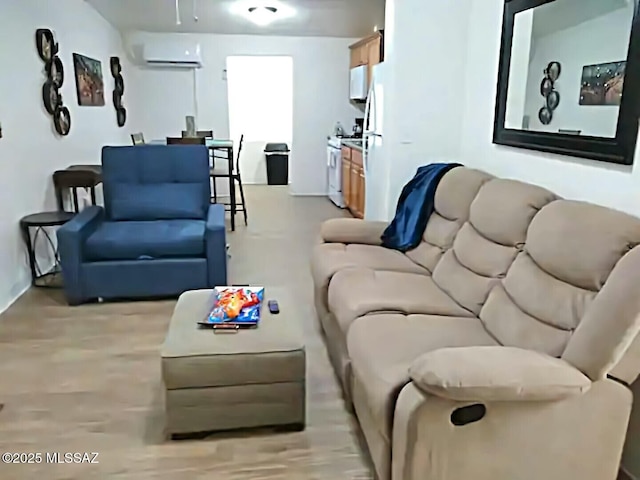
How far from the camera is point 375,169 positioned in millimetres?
4320

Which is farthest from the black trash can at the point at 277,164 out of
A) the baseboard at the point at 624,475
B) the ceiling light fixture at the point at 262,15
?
the baseboard at the point at 624,475

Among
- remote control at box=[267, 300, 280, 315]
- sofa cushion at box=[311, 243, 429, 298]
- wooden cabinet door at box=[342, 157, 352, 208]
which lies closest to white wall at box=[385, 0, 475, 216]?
sofa cushion at box=[311, 243, 429, 298]

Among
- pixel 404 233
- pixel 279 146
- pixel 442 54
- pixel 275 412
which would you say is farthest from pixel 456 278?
pixel 279 146

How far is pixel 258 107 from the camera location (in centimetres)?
948

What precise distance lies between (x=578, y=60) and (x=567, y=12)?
27 cm

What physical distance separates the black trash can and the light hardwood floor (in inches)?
219

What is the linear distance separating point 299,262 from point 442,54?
6.67 feet

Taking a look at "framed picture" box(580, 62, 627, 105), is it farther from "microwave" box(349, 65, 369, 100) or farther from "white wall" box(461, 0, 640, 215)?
"microwave" box(349, 65, 369, 100)

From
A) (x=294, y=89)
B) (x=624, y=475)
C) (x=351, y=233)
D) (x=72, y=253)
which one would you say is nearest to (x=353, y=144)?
(x=294, y=89)

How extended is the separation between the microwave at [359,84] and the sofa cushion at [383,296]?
4187mm

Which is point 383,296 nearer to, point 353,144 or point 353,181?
point 353,181

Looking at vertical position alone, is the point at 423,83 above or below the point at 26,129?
above

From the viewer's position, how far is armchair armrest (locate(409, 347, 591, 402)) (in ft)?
4.68

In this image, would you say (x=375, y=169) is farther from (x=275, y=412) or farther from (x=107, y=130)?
(x=107, y=130)
